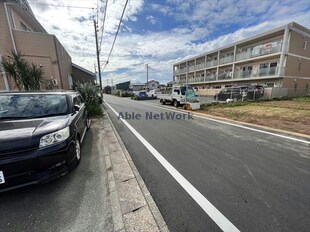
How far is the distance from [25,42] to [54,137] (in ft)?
42.9

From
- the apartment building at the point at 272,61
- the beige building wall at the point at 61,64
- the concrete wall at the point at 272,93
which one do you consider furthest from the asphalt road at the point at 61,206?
the apartment building at the point at 272,61

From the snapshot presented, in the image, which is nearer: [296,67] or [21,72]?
[21,72]

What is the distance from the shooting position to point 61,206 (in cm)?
242

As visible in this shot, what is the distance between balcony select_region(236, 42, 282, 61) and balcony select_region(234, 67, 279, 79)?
6.86 ft

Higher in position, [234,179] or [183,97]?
[183,97]

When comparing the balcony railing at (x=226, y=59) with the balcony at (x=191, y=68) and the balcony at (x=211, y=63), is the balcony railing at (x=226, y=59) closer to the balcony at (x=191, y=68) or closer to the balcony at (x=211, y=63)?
the balcony at (x=211, y=63)

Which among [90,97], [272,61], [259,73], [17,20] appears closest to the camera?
[90,97]

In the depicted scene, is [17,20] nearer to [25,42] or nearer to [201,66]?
[25,42]

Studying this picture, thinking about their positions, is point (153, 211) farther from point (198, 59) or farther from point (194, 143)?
point (198, 59)

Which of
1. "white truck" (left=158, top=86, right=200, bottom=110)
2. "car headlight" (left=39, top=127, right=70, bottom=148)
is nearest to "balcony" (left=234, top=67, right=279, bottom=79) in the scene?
"white truck" (left=158, top=86, right=200, bottom=110)

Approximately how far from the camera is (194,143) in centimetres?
512

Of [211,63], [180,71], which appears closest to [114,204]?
[211,63]

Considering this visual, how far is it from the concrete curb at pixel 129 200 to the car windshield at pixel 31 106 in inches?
63.3

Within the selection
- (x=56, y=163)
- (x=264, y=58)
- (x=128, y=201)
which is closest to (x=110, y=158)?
(x=56, y=163)
